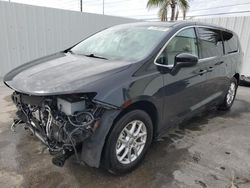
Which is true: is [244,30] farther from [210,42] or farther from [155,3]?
[210,42]

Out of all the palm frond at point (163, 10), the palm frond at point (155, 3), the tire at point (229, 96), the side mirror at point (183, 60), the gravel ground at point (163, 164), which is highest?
the palm frond at point (155, 3)

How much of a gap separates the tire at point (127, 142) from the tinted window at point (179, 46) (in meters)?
0.71

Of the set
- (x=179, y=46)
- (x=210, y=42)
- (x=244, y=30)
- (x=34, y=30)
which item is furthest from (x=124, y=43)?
(x=244, y=30)

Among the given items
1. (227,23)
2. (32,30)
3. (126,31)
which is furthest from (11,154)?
(227,23)

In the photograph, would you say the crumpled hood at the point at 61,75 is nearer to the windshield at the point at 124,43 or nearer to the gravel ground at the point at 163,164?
the windshield at the point at 124,43

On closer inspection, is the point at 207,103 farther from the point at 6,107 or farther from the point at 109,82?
the point at 6,107

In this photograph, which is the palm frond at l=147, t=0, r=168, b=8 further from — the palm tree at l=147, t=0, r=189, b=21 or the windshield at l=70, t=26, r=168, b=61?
the windshield at l=70, t=26, r=168, b=61

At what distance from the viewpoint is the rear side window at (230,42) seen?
13.2 feet

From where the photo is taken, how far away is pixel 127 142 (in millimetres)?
2275

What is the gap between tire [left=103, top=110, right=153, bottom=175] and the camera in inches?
→ 81.5

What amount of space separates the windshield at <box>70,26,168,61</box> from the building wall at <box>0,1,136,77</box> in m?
4.17

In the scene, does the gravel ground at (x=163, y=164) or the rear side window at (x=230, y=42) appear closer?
the gravel ground at (x=163, y=164)

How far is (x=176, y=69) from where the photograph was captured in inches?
102

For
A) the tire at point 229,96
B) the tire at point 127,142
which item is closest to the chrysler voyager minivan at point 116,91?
the tire at point 127,142
